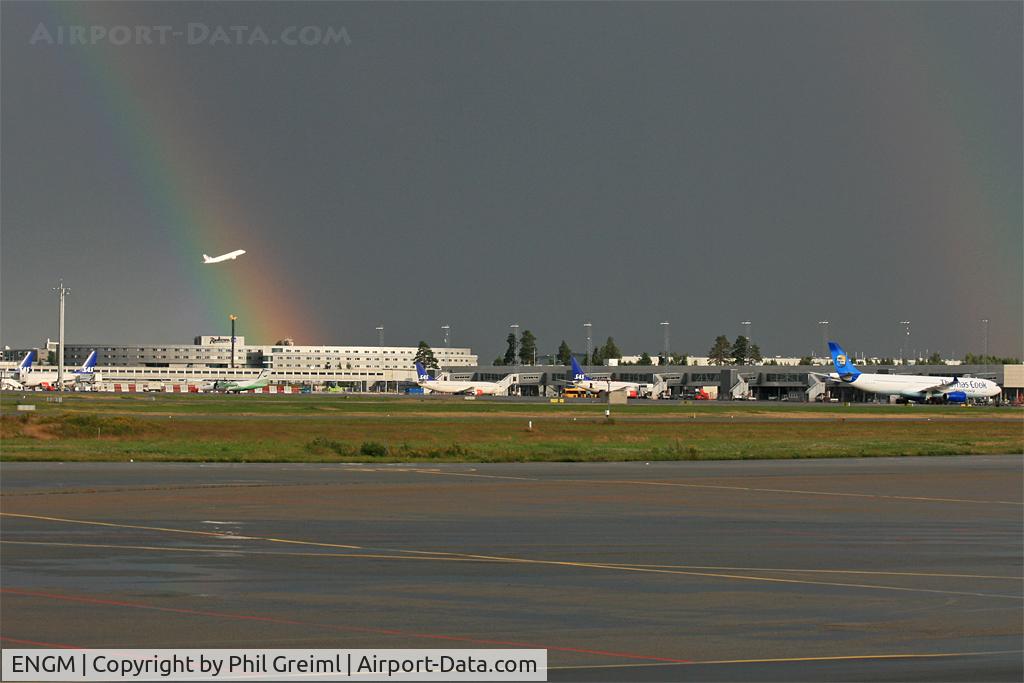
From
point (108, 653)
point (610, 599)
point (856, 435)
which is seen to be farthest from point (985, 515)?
point (856, 435)

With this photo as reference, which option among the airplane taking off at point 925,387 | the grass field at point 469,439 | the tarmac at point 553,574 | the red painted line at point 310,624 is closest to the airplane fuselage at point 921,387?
the airplane taking off at point 925,387

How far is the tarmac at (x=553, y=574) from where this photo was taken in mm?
13422

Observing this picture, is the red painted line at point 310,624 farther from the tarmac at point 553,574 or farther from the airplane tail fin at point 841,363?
the airplane tail fin at point 841,363

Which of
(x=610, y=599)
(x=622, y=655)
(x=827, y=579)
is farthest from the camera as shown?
(x=827, y=579)

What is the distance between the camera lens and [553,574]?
18484 mm

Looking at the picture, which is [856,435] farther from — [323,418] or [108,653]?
[108,653]

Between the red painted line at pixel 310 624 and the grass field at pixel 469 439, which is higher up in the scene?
the red painted line at pixel 310 624

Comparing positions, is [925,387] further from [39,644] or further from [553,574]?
[39,644]

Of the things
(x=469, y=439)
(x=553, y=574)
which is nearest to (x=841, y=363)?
(x=469, y=439)

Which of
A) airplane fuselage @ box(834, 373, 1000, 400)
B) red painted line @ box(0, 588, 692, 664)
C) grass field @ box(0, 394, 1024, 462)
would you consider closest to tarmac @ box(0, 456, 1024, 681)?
red painted line @ box(0, 588, 692, 664)

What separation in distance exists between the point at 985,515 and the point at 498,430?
154 feet

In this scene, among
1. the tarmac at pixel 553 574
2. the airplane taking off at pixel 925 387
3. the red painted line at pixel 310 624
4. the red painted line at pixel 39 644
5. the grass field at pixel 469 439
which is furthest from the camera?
the airplane taking off at pixel 925 387

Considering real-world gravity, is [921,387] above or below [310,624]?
below

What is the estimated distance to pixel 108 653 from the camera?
12602mm
